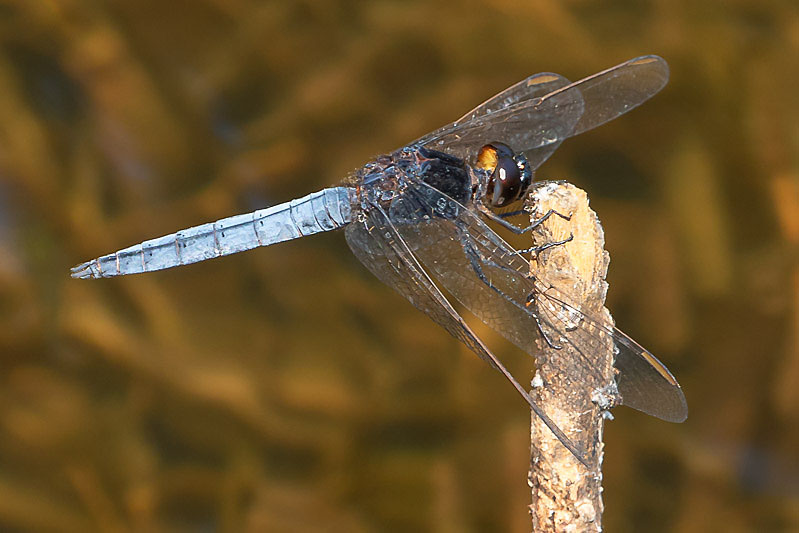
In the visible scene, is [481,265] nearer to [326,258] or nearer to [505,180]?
A: [505,180]

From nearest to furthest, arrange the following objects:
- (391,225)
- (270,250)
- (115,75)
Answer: (391,225), (115,75), (270,250)

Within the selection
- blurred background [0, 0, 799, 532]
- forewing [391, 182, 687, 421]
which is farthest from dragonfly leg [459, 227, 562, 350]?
blurred background [0, 0, 799, 532]

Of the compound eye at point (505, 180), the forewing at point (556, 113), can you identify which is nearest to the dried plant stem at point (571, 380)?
the compound eye at point (505, 180)

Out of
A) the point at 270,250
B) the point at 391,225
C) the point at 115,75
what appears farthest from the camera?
the point at 270,250

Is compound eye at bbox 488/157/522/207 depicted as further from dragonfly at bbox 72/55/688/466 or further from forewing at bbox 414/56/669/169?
forewing at bbox 414/56/669/169

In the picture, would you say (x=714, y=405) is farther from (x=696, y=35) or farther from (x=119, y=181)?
(x=119, y=181)

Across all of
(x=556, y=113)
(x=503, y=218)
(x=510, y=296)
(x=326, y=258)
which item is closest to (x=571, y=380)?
(x=510, y=296)

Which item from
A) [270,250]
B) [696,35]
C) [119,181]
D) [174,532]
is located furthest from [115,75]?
[696,35]
